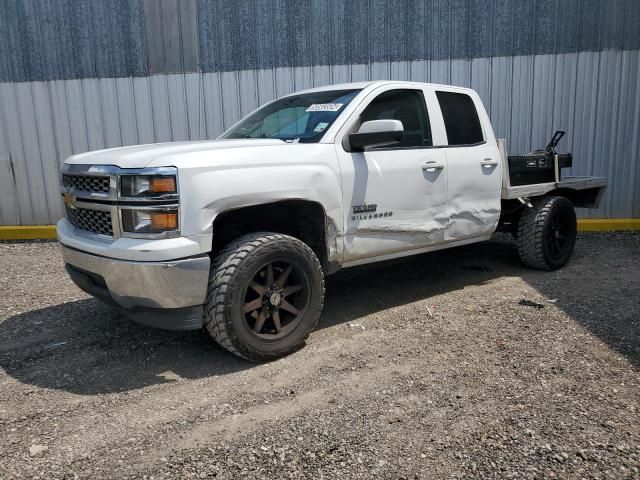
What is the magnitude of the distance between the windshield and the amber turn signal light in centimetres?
126

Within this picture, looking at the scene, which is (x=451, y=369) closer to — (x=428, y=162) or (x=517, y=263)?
(x=428, y=162)

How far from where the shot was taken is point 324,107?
4.27 metres

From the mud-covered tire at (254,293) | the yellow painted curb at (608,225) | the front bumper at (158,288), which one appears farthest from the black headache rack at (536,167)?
the front bumper at (158,288)

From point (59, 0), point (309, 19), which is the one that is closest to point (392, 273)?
point (309, 19)

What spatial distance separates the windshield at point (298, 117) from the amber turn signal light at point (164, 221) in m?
1.26

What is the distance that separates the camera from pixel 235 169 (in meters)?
3.36

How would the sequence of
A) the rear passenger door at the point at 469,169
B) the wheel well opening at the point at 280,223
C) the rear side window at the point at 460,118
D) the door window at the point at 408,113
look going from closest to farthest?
the wheel well opening at the point at 280,223 → the door window at the point at 408,113 → the rear passenger door at the point at 469,169 → the rear side window at the point at 460,118

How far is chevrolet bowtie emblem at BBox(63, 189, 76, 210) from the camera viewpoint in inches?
143

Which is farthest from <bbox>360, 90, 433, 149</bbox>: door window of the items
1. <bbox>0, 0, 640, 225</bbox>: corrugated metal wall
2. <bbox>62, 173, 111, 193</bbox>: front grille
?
<bbox>0, 0, 640, 225</bbox>: corrugated metal wall

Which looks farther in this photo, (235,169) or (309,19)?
(309,19)

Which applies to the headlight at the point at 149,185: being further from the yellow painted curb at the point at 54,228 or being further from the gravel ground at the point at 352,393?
the yellow painted curb at the point at 54,228

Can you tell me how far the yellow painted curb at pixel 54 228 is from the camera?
7992 mm

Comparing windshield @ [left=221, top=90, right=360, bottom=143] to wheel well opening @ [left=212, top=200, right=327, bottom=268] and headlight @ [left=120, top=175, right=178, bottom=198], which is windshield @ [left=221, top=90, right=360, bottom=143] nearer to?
wheel well opening @ [left=212, top=200, right=327, bottom=268]

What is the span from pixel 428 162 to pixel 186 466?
305 centimetres
